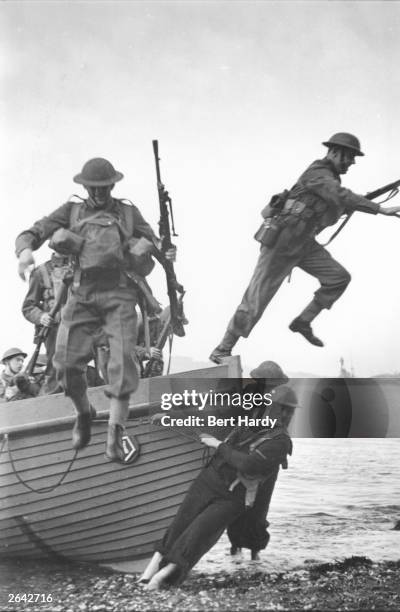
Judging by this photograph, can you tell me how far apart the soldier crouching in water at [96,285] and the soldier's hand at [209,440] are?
19.3 inches

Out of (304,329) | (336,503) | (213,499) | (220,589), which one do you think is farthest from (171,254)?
(220,589)

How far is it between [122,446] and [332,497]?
1.50m

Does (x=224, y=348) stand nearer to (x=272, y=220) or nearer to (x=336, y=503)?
(x=272, y=220)

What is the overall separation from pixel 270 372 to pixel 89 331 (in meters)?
1.15

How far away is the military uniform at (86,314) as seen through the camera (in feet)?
21.6

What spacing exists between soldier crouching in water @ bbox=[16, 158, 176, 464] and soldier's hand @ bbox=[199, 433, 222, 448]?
1.61 ft

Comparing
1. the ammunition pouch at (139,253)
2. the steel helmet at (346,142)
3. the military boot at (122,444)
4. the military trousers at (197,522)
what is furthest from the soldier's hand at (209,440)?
the steel helmet at (346,142)

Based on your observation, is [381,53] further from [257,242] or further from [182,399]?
[182,399]

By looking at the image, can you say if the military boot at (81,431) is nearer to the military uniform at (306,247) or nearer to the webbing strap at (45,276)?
the webbing strap at (45,276)

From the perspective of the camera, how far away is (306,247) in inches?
275

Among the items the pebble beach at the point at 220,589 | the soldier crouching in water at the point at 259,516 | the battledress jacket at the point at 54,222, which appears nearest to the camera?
the pebble beach at the point at 220,589

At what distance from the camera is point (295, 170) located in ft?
23.5

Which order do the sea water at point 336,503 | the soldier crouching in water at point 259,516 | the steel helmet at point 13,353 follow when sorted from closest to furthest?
1. the soldier crouching in water at point 259,516
2. the sea water at point 336,503
3. the steel helmet at point 13,353

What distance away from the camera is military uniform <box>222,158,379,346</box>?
6.85m
